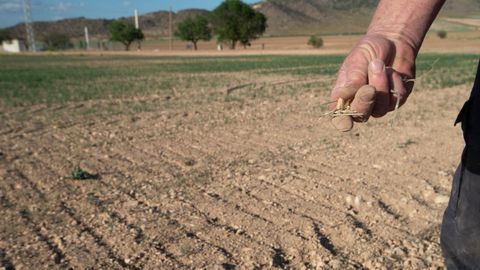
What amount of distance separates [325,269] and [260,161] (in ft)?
9.15

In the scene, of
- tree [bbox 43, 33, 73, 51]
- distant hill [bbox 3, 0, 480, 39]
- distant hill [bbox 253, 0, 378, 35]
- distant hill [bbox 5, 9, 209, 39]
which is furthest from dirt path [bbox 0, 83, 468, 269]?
distant hill [bbox 5, 9, 209, 39]

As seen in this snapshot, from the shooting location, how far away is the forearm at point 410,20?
4.80 feet

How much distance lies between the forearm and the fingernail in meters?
0.14

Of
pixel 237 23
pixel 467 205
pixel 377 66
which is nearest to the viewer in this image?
pixel 377 66

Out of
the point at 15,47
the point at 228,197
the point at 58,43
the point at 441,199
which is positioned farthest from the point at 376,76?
the point at 58,43

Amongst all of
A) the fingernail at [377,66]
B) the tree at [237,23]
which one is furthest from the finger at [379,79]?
the tree at [237,23]

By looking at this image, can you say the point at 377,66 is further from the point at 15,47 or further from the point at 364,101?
the point at 15,47

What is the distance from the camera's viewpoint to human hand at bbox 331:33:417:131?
1.38m

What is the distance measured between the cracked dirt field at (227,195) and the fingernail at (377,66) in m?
0.25

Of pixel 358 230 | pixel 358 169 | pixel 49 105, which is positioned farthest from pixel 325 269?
pixel 49 105

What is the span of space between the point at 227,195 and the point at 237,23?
81.1 m

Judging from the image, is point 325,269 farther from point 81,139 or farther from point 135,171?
point 81,139

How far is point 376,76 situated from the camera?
4.53 feet

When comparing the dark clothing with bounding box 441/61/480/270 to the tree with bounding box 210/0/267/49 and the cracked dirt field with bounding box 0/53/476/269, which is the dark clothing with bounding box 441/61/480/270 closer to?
the cracked dirt field with bounding box 0/53/476/269
